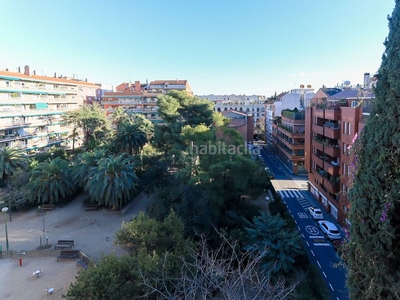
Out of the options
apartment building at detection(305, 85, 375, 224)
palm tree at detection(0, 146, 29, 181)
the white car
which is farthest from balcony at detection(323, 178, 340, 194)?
palm tree at detection(0, 146, 29, 181)

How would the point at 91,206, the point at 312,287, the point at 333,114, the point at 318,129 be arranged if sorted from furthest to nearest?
1. the point at 318,129
2. the point at 91,206
3. the point at 333,114
4. the point at 312,287

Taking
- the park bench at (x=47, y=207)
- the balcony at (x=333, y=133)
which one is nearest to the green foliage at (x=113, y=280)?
the park bench at (x=47, y=207)

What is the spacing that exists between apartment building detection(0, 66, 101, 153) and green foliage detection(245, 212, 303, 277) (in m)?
35.0

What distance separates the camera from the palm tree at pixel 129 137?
31406 millimetres

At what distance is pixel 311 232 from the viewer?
22.9 m

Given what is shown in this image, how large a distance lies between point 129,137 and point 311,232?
69.2 feet

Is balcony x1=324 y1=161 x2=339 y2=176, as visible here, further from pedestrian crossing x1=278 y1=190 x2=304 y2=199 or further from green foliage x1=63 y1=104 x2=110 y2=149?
green foliage x1=63 y1=104 x2=110 y2=149

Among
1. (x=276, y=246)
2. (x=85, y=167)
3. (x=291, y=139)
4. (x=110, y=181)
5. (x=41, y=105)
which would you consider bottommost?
(x=276, y=246)

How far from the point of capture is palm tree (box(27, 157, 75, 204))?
25.4m

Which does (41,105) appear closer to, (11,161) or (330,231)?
(11,161)

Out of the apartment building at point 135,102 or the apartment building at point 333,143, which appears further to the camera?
the apartment building at point 135,102

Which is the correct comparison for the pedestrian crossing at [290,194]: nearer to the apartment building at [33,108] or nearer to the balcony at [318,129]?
the balcony at [318,129]

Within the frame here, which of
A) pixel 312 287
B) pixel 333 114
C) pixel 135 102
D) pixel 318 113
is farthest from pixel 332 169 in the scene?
pixel 135 102

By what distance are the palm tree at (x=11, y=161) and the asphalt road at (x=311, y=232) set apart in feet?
98.4
